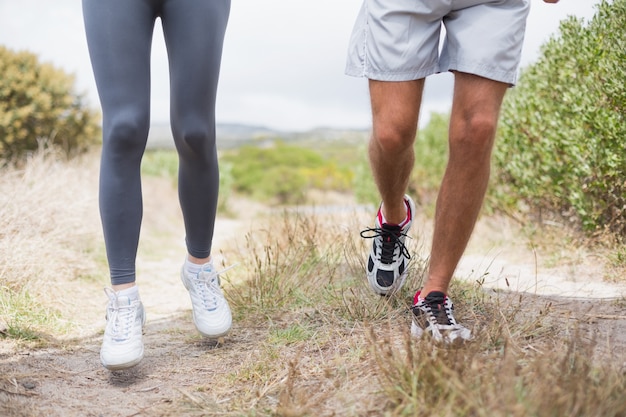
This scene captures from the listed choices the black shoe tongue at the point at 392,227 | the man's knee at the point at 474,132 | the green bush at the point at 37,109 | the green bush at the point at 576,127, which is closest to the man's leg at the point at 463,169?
the man's knee at the point at 474,132

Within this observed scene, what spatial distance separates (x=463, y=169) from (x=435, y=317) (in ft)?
1.66

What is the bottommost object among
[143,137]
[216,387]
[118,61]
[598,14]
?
[216,387]

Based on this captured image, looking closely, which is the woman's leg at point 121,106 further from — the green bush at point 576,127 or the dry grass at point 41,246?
the green bush at point 576,127

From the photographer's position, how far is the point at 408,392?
4.80 feet

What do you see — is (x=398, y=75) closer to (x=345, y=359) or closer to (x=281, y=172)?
(x=345, y=359)

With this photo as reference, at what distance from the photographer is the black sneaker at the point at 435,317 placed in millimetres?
1879

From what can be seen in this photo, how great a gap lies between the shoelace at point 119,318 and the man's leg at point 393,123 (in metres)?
1.07

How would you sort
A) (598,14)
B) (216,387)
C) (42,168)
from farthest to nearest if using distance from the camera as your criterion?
1. (42,168)
2. (598,14)
3. (216,387)

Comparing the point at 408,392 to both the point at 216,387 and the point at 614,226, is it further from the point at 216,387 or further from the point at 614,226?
the point at 614,226

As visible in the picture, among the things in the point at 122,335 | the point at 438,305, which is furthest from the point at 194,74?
the point at 438,305

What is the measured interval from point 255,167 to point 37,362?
34705mm

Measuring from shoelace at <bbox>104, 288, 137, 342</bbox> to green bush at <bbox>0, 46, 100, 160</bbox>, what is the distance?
568cm

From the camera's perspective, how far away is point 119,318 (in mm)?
2018

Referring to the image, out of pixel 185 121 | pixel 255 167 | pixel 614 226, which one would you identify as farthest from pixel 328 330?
pixel 255 167
